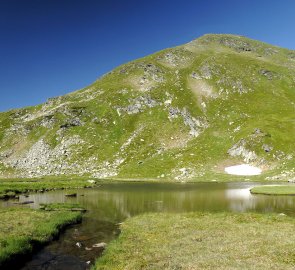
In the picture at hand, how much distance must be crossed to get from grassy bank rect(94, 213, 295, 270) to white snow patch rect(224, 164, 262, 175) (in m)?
87.2

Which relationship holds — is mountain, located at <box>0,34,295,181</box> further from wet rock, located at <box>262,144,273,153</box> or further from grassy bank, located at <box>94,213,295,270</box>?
grassy bank, located at <box>94,213,295,270</box>

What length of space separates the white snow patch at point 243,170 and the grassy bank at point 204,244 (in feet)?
286

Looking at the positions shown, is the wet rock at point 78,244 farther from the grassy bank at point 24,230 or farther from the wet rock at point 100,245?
the grassy bank at point 24,230

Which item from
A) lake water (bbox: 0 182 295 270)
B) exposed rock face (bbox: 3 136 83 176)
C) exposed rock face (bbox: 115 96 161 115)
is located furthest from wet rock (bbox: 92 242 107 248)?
exposed rock face (bbox: 115 96 161 115)

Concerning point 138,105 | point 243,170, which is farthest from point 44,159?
point 243,170

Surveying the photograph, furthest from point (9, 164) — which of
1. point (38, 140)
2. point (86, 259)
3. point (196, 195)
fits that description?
point (86, 259)

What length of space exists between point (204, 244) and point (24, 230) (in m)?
19.4

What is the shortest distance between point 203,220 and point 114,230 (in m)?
11.3

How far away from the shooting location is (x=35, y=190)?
296 ft

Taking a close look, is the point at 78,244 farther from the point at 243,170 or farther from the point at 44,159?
the point at 44,159

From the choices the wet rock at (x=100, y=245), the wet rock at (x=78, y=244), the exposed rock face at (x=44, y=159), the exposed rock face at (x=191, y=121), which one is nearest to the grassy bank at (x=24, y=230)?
the wet rock at (x=78, y=244)

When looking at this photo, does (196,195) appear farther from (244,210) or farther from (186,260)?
(186,260)

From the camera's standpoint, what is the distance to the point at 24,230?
36.8 meters

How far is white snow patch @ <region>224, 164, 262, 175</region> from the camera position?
422 ft
